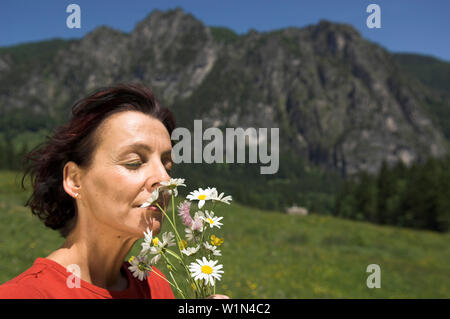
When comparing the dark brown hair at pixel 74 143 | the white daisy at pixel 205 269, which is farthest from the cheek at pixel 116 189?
the white daisy at pixel 205 269

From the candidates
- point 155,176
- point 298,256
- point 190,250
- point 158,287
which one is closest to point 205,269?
point 190,250

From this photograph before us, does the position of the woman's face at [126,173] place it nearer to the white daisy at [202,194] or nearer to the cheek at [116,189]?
the cheek at [116,189]

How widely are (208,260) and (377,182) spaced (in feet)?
262

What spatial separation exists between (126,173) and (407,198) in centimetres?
6767

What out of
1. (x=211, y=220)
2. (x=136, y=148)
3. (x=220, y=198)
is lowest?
(x=211, y=220)

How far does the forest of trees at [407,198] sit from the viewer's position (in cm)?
5453

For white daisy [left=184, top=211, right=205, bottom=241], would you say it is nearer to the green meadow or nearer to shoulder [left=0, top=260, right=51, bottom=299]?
shoulder [left=0, top=260, right=51, bottom=299]

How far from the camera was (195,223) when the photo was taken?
6.05 feet

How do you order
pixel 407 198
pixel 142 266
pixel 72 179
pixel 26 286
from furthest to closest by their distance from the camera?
pixel 407 198 < pixel 72 179 < pixel 26 286 < pixel 142 266

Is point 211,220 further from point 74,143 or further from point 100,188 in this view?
point 74,143

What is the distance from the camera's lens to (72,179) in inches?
101

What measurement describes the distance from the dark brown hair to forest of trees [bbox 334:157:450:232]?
59653 millimetres

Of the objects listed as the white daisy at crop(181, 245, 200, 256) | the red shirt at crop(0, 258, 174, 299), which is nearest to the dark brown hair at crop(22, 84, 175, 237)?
the red shirt at crop(0, 258, 174, 299)

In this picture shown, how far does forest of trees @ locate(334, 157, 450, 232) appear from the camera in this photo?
54531 mm
